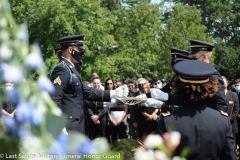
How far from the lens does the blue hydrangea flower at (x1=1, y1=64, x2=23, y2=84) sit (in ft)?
3.36

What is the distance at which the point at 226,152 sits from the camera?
141 inches

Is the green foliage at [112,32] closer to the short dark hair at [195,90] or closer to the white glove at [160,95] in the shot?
the white glove at [160,95]

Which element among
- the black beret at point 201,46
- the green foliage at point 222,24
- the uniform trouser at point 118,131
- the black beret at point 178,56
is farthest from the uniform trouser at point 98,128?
the green foliage at point 222,24

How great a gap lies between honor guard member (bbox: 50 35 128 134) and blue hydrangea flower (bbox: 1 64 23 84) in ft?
13.9

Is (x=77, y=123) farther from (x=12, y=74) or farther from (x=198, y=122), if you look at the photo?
(x=12, y=74)

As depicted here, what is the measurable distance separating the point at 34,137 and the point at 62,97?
435cm

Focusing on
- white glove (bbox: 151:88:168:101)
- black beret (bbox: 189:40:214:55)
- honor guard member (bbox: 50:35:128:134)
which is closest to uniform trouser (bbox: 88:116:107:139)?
black beret (bbox: 189:40:214:55)

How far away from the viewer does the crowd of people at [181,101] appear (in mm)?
3434

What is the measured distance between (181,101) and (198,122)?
6.60 ft

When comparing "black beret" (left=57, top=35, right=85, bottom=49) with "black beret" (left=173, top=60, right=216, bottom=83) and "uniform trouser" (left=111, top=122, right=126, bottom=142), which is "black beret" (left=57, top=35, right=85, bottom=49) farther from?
"uniform trouser" (left=111, top=122, right=126, bottom=142)

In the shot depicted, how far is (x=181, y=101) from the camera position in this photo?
17.9 ft

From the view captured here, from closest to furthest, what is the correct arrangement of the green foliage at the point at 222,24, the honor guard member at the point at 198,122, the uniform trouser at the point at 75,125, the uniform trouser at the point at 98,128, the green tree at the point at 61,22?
the honor guard member at the point at 198,122
the uniform trouser at the point at 75,125
the uniform trouser at the point at 98,128
the green tree at the point at 61,22
the green foliage at the point at 222,24

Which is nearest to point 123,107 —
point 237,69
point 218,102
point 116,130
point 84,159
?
point 116,130

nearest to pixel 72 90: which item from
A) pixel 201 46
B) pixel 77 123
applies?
pixel 77 123
